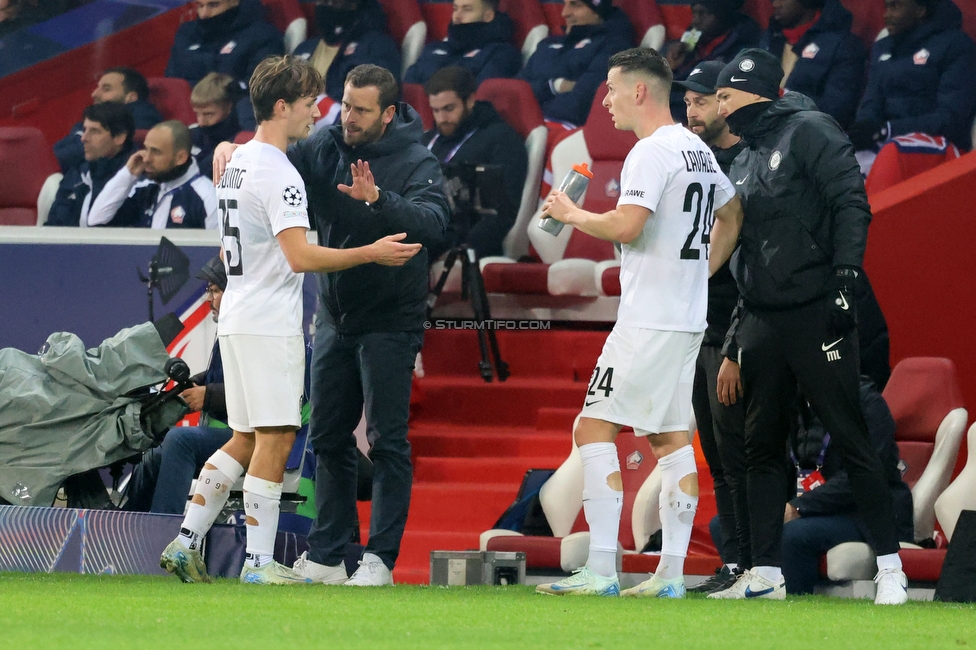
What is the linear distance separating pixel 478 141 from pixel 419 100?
1.61m

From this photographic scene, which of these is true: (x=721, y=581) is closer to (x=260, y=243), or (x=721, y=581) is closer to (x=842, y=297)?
(x=842, y=297)

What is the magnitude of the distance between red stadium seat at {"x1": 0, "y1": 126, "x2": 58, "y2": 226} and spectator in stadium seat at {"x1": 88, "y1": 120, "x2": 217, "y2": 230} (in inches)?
32.2

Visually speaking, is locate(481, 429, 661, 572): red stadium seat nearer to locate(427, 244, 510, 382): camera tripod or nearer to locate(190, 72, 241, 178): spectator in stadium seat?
locate(427, 244, 510, 382): camera tripod

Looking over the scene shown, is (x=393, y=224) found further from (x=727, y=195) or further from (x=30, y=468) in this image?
(x=30, y=468)

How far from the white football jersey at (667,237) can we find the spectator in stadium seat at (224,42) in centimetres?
735

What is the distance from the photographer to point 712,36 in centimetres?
999

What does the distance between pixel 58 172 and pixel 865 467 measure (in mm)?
7686

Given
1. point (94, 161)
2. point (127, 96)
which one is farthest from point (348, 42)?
point (94, 161)

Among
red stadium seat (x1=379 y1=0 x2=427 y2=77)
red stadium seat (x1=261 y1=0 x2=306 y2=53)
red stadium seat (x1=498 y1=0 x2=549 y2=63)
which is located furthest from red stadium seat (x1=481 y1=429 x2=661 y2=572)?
red stadium seat (x1=261 y1=0 x2=306 y2=53)

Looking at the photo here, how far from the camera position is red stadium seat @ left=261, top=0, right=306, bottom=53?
38.7ft

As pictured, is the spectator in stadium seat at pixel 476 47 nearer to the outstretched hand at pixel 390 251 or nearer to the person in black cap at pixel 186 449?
the person in black cap at pixel 186 449

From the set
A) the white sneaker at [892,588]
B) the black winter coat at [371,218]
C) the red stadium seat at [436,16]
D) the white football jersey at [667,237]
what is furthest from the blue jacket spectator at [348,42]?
the white sneaker at [892,588]

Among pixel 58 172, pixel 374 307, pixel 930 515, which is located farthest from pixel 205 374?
pixel 58 172

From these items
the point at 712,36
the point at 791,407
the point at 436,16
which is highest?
the point at 436,16
